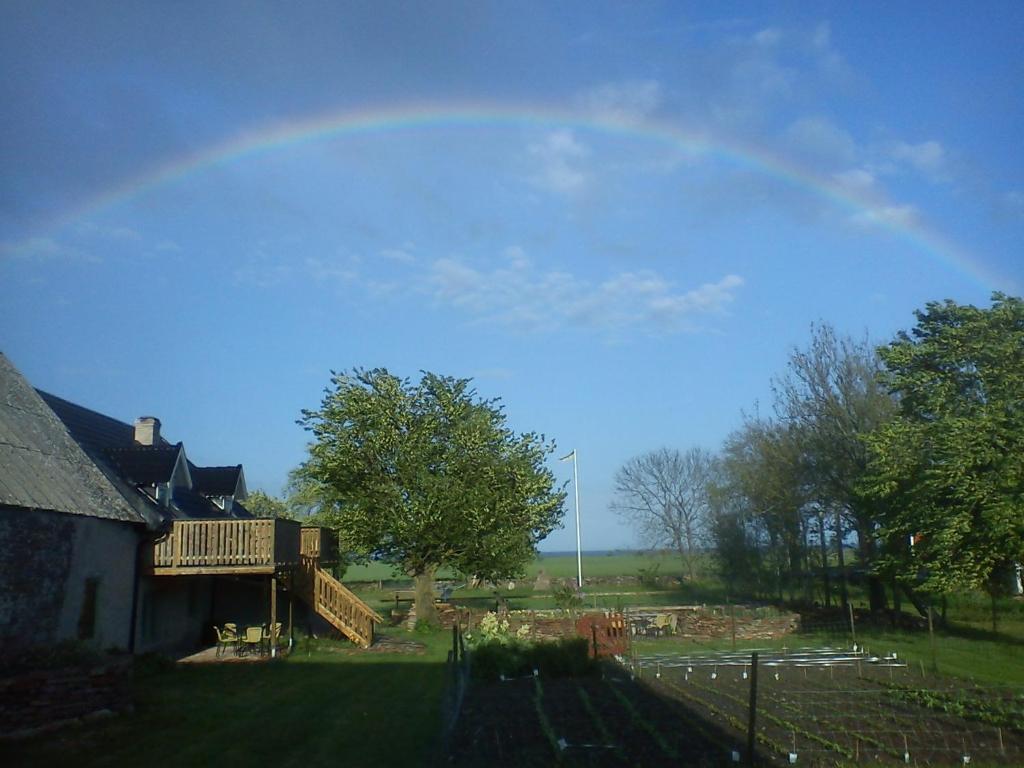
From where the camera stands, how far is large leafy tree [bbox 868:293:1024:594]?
70.3 ft

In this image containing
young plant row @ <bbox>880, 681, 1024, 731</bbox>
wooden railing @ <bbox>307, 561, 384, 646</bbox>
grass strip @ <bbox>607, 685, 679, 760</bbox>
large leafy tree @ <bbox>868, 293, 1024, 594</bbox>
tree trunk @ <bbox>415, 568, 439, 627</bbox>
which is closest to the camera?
grass strip @ <bbox>607, 685, 679, 760</bbox>

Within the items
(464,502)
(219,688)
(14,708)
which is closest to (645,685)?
(219,688)

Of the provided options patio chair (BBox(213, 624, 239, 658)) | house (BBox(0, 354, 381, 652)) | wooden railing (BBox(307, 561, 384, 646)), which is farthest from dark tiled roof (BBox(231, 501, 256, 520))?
patio chair (BBox(213, 624, 239, 658))

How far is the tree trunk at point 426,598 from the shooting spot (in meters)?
31.0

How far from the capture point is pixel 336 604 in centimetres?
2428

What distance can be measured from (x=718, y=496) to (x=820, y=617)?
1454cm

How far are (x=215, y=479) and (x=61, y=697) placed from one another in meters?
16.4

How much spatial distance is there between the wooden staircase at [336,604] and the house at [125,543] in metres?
0.03

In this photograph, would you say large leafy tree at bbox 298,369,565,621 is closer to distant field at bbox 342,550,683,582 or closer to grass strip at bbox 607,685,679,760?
distant field at bbox 342,550,683,582

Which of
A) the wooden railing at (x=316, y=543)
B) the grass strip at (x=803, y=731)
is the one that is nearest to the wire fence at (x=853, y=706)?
the grass strip at (x=803, y=731)

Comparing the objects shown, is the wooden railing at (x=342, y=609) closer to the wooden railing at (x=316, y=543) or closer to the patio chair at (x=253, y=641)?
the wooden railing at (x=316, y=543)

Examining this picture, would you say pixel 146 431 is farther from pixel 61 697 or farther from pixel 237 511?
pixel 61 697

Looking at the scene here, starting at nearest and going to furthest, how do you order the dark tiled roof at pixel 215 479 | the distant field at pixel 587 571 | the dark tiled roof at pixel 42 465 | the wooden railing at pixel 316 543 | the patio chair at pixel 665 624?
the dark tiled roof at pixel 42 465 < the wooden railing at pixel 316 543 < the patio chair at pixel 665 624 < the dark tiled roof at pixel 215 479 < the distant field at pixel 587 571

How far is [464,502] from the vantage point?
30.4m
